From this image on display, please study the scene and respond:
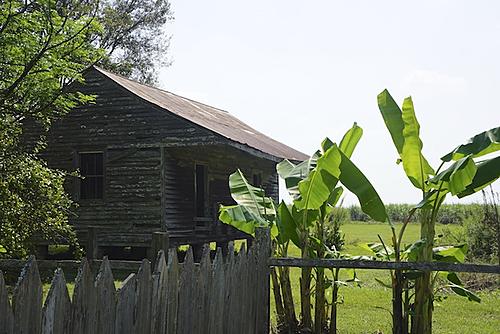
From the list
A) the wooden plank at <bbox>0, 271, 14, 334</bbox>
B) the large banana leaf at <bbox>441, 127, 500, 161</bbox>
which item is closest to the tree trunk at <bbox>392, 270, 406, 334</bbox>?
the large banana leaf at <bbox>441, 127, 500, 161</bbox>

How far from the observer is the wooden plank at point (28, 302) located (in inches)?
112

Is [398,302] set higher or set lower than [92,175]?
lower

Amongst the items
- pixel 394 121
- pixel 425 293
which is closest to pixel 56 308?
pixel 425 293

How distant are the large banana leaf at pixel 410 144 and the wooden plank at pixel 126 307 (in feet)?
12.9

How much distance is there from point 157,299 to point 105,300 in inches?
23.8

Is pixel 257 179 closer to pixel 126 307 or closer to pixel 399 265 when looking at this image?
pixel 399 265

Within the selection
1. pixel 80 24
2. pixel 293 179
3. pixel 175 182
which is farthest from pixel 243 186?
pixel 175 182

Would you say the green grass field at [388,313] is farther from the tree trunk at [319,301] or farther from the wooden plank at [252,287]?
the wooden plank at [252,287]

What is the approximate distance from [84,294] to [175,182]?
14.5 m

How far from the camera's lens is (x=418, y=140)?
653cm

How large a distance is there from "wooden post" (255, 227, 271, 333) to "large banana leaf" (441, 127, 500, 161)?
216 centimetres

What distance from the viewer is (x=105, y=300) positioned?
3.39 meters

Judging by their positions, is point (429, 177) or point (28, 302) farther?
point (429, 177)

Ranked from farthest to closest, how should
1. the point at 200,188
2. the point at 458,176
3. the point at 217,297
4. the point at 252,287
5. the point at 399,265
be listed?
the point at 200,188 → the point at 458,176 → the point at 252,287 → the point at 399,265 → the point at 217,297
